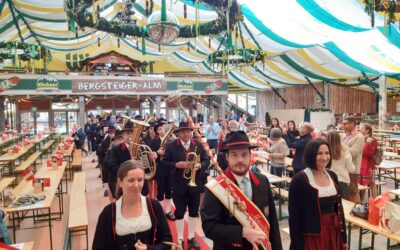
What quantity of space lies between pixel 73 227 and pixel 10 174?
7024mm

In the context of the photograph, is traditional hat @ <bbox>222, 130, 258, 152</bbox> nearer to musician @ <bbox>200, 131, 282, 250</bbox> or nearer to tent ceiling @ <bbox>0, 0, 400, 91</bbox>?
musician @ <bbox>200, 131, 282, 250</bbox>

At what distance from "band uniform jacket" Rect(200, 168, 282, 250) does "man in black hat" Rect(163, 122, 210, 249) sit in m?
2.02

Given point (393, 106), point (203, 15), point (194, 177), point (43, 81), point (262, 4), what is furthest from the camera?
point (393, 106)

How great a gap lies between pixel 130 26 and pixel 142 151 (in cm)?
265

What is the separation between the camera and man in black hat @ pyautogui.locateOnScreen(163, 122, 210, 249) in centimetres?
401

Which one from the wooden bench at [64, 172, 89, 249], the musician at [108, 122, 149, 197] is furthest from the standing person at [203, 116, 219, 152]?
the musician at [108, 122, 149, 197]

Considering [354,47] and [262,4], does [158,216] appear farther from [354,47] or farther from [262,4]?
[354,47]

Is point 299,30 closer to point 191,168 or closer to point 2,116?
point 191,168

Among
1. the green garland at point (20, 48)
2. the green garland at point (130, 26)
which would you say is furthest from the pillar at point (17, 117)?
the green garland at point (130, 26)

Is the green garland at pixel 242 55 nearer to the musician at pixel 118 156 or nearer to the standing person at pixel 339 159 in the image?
the musician at pixel 118 156

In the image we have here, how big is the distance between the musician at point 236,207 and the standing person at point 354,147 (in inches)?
127

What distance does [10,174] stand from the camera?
30.1ft

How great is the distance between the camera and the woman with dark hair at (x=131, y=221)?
1.86 meters

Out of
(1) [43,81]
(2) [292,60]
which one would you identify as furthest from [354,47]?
(1) [43,81]
